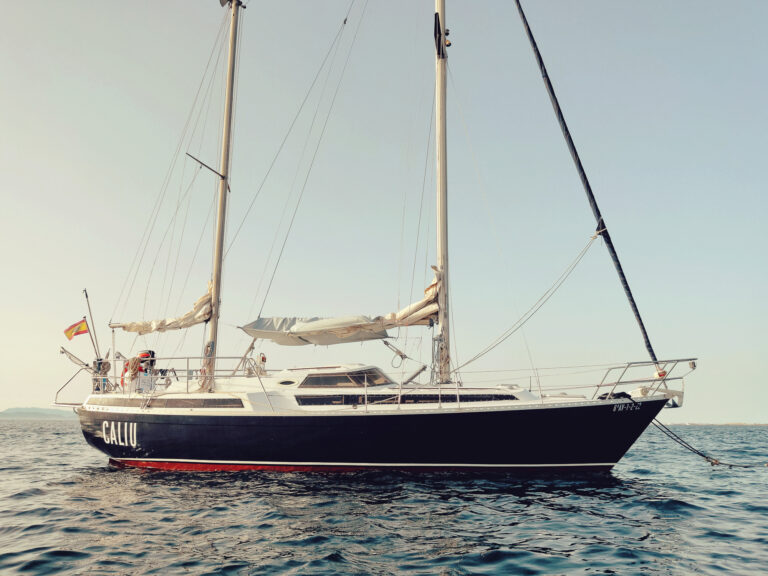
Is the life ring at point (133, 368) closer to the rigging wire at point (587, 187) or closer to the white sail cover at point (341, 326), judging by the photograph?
the white sail cover at point (341, 326)

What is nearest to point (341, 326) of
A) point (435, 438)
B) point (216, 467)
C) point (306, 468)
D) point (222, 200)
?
point (306, 468)

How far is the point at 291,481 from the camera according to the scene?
1201 centimetres

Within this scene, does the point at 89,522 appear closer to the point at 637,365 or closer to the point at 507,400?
the point at 507,400

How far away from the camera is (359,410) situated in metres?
12.8

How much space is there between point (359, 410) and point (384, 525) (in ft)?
16.0

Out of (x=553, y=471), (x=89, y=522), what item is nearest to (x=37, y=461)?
(x=89, y=522)

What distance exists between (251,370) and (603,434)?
10.8 metres

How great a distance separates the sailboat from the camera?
478 inches

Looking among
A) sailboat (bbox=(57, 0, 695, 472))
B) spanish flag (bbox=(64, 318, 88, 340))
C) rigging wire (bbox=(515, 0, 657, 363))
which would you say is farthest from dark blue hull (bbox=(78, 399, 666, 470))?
spanish flag (bbox=(64, 318, 88, 340))

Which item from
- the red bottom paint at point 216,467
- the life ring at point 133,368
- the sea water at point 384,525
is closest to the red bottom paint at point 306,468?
the red bottom paint at point 216,467

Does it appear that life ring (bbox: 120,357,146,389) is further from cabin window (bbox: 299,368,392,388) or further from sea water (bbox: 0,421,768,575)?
cabin window (bbox: 299,368,392,388)

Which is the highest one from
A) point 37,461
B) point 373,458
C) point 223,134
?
point 223,134

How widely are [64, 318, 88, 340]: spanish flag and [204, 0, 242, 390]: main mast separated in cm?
446

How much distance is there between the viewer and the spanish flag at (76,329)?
653 inches
